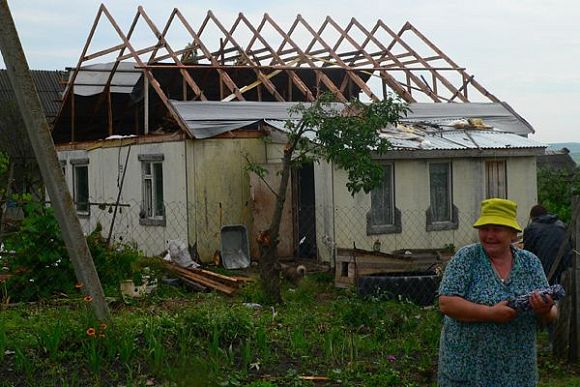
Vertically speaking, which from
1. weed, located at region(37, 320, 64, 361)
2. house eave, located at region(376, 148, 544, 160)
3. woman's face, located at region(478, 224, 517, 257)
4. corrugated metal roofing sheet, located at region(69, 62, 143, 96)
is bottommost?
weed, located at region(37, 320, 64, 361)

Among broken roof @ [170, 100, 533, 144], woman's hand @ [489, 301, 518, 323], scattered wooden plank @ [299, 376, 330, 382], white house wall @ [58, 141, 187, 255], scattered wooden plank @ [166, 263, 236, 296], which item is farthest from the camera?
white house wall @ [58, 141, 187, 255]

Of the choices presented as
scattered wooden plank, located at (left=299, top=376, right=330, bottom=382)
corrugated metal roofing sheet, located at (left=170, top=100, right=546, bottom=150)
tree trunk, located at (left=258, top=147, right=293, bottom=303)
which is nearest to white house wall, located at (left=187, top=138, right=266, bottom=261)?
corrugated metal roofing sheet, located at (left=170, top=100, right=546, bottom=150)

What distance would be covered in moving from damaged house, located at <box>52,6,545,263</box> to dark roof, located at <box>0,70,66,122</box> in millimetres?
12552

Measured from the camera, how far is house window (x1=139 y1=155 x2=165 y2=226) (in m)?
17.2

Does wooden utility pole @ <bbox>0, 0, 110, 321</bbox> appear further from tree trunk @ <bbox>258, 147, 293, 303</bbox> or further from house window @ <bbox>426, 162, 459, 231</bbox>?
house window @ <bbox>426, 162, 459, 231</bbox>

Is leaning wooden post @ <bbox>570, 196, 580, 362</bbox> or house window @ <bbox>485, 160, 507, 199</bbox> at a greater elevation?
house window @ <bbox>485, 160, 507, 199</bbox>

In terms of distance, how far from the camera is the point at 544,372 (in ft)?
25.8

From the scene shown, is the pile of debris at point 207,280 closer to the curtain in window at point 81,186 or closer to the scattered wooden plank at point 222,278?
the scattered wooden plank at point 222,278

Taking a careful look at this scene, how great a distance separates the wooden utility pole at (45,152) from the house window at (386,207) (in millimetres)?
9037

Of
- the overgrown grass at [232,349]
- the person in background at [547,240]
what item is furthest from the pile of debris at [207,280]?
the person in background at [547,240]

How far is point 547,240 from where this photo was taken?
9.06m

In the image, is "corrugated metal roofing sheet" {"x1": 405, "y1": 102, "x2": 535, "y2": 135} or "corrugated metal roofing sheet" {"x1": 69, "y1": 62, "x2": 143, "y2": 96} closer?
"corrugated metal roofing sheet" {"x1": 405, "y1": 102, "x2": 535, "y2": 135}

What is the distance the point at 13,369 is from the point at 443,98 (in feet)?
49.1

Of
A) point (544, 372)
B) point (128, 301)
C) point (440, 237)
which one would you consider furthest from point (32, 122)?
point (440, 237)
